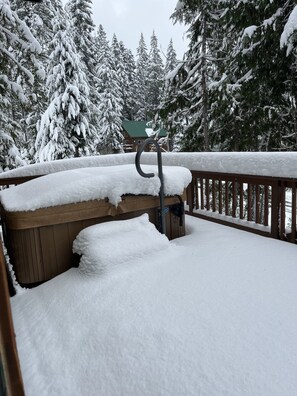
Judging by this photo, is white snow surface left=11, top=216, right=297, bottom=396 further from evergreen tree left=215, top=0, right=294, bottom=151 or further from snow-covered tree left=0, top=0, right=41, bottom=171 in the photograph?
snow-covered tree left=0, top=0, right=41, bottom=171

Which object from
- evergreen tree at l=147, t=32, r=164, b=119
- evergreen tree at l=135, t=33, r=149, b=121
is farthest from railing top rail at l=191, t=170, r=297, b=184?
evergreen tree at l=147, t=32, r=164, b=119

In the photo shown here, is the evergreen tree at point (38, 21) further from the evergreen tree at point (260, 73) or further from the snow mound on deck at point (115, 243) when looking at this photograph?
the snow mound on deck at point (115, 243)

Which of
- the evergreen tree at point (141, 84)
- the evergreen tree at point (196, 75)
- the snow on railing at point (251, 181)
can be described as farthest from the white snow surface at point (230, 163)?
the evergreen tree at point (141, 84)

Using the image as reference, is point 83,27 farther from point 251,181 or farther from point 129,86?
point 251,181

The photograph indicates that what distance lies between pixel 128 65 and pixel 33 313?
3847cm

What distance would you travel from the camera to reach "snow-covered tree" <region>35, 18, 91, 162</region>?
13523mm

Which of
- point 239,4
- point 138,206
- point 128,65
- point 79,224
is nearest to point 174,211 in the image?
point 138,206

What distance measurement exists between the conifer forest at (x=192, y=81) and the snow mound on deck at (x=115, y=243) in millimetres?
3958

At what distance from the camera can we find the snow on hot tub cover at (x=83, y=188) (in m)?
2.93

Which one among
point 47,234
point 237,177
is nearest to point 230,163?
point 237,177

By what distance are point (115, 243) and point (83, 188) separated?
2.09 ft

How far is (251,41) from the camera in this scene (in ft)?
20.6

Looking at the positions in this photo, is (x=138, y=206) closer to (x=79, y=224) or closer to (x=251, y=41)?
(x=79, y=224)

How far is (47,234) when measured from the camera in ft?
9.77
